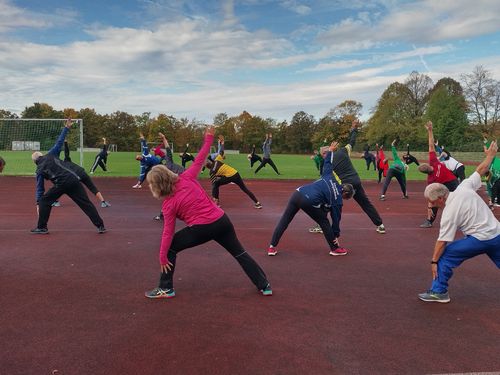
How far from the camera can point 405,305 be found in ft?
16.1

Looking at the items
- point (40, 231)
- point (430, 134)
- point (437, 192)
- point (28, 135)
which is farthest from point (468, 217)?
point (28, 135)

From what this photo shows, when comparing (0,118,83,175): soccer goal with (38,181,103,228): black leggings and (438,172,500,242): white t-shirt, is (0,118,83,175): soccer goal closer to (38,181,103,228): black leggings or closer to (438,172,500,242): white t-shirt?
(38,181,103,228): black leggings

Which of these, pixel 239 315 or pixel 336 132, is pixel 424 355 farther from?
pixel 336 132

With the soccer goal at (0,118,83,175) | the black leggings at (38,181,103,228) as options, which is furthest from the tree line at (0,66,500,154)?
the black leggings at (38,181,103,228)

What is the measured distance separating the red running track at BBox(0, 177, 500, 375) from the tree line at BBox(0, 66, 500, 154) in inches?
2032

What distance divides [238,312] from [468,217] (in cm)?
269

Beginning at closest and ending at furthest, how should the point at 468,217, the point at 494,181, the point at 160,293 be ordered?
1. the point at 468,217
2. the point at 160,293
3. the point at 494,181

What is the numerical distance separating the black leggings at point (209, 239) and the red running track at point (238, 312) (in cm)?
30

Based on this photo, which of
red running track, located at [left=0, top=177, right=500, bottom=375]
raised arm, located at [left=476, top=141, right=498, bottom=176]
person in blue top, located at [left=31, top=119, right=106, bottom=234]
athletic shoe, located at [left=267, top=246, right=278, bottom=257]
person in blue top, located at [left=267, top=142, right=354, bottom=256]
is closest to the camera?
red running track, located at [left=0, top=177, right=500, bottom=375]

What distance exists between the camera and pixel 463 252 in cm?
456

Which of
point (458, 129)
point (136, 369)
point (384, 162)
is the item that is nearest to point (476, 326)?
point (136, 369)

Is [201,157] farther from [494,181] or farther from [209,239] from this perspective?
[494,181]

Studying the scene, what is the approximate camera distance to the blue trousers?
14.7 feet

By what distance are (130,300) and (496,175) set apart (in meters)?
11.5
